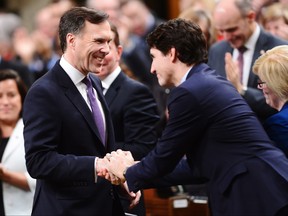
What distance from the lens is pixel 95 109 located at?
15.2 ft

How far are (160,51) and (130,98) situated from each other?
3.58 ft

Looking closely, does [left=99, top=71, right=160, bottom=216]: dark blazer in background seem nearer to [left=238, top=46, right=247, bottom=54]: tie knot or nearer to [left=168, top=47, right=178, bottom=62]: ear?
[left=238, top=46, right=247, bottom=54]: tie knot

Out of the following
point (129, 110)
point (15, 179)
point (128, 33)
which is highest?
point (129, 110)

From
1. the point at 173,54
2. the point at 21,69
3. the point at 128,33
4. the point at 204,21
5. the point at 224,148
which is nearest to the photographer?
the point at 224,148

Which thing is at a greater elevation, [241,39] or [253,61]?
[241,39]

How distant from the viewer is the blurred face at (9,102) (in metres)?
5.85

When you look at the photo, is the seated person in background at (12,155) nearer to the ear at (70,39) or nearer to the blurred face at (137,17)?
the ear at (70,39)

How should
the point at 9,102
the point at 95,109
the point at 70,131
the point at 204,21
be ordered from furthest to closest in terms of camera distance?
the point at 204,21
the point at 9,102
the point at 95,109
the point at 70,131

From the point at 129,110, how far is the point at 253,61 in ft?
3.55

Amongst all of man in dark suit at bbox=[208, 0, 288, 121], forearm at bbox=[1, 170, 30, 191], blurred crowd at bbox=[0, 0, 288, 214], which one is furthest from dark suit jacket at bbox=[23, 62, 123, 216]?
blurred crowd at bbox=[0, 0, 288, 214]

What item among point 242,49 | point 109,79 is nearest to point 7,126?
point 109,79

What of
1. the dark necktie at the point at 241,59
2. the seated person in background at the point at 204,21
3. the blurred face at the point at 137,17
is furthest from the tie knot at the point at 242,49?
the blurred face at the point at 137,17

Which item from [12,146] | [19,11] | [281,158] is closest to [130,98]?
[12,146]

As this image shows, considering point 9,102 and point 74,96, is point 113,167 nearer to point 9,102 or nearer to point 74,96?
point 74,96
